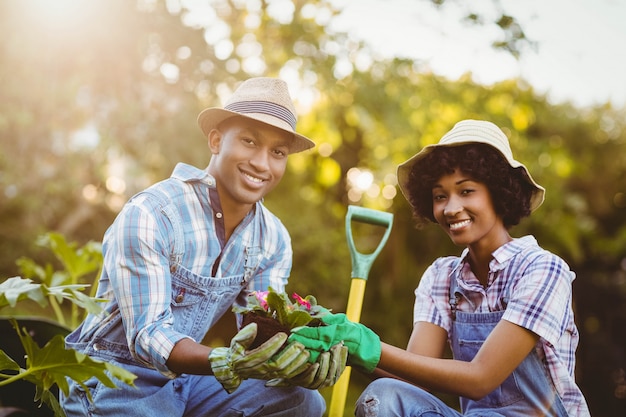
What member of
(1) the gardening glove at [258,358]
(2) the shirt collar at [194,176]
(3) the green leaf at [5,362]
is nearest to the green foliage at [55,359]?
(3) the green leaf at [5,362]

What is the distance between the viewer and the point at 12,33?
17.4ft

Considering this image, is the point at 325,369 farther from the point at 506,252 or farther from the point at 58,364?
the point at 506,252

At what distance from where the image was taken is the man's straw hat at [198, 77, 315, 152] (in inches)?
99.3

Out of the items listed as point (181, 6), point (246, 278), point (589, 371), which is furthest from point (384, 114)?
point (246, 278)

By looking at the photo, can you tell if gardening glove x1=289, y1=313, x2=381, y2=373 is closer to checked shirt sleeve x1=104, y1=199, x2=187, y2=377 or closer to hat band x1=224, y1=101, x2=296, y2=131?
checked shirt sleeve x1=104, y1=199, x2=187, y2=377

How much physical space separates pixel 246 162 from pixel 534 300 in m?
1.17

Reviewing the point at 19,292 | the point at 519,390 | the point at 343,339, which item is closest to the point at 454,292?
the point at 519,390

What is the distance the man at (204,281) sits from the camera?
6.74ft

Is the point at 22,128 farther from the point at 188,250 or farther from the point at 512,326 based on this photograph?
the point at 512,326

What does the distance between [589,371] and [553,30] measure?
4.77 meters

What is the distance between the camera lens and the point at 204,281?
2.46 metres

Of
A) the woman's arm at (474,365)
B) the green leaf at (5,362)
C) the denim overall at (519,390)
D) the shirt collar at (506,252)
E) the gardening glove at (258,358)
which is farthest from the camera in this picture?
the shirt collar at (506,252)

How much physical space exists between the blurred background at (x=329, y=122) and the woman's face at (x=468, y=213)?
1.04 metres

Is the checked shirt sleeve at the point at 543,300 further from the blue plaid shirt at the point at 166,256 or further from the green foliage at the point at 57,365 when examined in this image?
the green foliage at the point at 57,365
